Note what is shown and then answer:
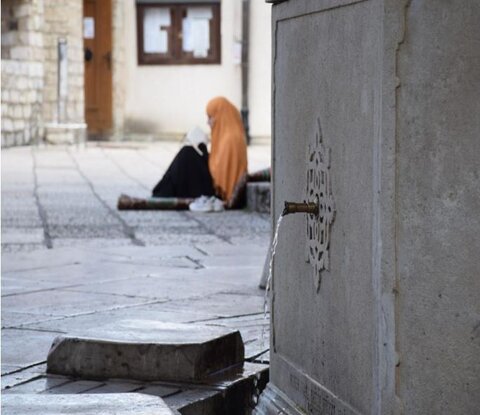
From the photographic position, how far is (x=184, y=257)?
784 cm

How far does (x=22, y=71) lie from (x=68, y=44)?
1.44 m

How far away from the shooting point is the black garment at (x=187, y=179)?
11141mm

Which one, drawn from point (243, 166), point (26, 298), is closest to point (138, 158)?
point (243, 166)

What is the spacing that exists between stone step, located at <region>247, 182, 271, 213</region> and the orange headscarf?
0.48m

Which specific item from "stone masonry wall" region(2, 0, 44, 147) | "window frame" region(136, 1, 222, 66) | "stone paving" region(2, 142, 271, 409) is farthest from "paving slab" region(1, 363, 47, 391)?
"window frame" region(136, 1, 222, 66)

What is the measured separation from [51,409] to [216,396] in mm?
764

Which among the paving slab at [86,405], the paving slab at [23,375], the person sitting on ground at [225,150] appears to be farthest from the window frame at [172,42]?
the paving slab at [86,405]

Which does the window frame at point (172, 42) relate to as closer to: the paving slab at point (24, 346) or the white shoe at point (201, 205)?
the white shoe at point (201, 205)

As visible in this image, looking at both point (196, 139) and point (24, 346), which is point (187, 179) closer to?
point (196, 139)

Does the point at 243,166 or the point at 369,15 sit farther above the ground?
the point at 369,15

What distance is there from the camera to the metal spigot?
10.7 ft

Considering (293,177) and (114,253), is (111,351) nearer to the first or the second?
(293,177)

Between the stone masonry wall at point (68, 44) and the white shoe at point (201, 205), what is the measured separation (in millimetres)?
11386

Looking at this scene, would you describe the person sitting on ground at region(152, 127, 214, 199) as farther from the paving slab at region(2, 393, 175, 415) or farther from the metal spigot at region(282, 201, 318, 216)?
the metal spigot at region(282, 201, 318, 216)
